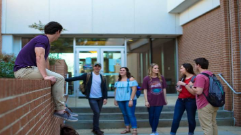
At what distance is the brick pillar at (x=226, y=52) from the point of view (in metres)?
8.07

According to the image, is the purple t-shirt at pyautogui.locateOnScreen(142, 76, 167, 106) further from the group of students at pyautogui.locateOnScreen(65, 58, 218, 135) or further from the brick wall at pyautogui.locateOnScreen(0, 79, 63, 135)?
the brick wall at pyautogui.locateOnScreen(0, 79, 63, 135)

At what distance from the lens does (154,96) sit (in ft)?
20.3

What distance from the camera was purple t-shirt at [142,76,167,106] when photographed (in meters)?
6.18

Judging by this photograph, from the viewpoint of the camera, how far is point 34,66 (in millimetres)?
3000

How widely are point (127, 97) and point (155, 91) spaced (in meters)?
0.76

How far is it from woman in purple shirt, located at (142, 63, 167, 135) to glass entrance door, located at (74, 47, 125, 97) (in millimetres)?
5814

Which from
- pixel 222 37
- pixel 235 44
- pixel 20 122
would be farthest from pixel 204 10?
pixel 20 122

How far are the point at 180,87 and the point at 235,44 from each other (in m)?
3.17

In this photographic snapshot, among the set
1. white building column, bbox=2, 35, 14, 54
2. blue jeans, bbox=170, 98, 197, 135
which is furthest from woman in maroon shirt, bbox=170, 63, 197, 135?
white building column, bbox=2, 35, 14, 54

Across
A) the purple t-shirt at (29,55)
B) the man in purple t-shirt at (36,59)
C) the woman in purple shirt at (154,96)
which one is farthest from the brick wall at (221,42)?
the purple t-shirt at (29,55)

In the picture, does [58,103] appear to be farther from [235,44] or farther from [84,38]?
[84,38]

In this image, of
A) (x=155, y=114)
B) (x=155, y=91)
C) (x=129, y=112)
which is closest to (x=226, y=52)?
(x=155, y=91)

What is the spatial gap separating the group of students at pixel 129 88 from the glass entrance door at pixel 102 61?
5.26 metres

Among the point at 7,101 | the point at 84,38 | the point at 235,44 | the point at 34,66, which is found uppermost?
the point at 84,38
